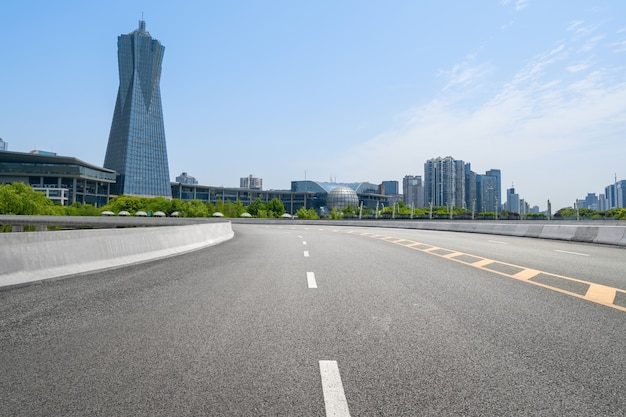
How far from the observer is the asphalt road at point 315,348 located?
3320 mm

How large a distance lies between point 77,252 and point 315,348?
321 inches

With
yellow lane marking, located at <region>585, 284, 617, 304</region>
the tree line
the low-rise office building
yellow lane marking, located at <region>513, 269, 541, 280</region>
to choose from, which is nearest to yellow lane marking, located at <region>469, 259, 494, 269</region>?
yellow lane marking, located at <region>513, 269, 541, 280</region>

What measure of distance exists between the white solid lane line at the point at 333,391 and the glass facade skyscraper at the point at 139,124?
190 meters

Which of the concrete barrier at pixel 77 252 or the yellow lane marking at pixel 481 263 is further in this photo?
the yellow lane marking at pixel 481 263

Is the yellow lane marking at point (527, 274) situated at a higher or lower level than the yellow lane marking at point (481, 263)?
higher

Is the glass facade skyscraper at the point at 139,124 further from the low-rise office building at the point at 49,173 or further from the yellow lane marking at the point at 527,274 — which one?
the yellow lane marking at the point at 527,274

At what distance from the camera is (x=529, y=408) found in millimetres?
3217

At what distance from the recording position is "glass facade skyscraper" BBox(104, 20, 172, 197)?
18412cm

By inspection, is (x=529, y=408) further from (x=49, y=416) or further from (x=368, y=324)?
(x=49, y=416)

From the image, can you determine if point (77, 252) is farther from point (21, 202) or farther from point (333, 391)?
point (21, 202)

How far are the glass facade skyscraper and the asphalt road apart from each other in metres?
186

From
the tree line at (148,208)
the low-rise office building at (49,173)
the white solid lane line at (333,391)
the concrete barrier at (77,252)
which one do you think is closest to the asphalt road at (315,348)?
the white solid lane line at (333,391)

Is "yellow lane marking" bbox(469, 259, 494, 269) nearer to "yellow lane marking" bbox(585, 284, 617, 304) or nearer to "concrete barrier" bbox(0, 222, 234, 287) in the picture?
"yellow lane marking" bbox(585, 284, 617, 304)

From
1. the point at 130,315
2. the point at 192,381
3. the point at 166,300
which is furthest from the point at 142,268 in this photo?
the point at 192,381
